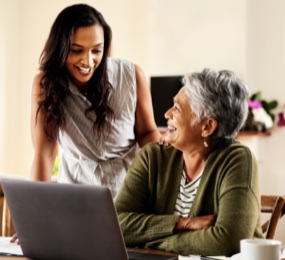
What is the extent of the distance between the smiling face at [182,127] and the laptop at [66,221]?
22.9 inches

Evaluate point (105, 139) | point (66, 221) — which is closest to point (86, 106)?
point (105, 139)

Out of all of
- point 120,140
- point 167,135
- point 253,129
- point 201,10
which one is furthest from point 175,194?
point 201,10

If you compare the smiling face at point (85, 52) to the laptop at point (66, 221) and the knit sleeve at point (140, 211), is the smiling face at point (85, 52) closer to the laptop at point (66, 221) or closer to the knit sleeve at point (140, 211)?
the knit sleeve at point (140, 211)

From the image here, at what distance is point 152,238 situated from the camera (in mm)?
1973

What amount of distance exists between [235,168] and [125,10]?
5.21 m

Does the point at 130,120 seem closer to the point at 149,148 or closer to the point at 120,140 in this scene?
the point at 120,140

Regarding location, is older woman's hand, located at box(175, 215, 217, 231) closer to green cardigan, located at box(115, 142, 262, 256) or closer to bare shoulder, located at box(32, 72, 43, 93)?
green cardigan, located at box(115, 142, 262, 256)

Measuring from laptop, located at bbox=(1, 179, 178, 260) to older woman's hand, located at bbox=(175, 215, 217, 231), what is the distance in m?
0.35

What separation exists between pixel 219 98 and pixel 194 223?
40 centimetres

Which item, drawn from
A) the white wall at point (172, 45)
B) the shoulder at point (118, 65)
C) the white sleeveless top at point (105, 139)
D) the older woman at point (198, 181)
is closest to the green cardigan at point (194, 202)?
the older woman at point (198, 181)

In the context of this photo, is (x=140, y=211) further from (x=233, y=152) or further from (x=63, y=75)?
(x=63, y=75)

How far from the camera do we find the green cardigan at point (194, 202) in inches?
75.0

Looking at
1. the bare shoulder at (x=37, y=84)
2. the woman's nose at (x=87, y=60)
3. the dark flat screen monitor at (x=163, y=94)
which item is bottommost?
the dark flat screen monitor at (x=163, y=94)

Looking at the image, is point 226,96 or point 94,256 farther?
point 226,96
